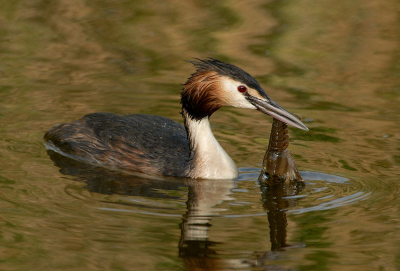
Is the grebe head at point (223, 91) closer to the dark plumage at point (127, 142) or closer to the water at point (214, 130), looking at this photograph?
the dark plumage at point (127, 142)

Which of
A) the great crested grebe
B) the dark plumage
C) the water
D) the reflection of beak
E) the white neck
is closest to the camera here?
the water

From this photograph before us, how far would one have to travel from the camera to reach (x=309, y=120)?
35.9ft

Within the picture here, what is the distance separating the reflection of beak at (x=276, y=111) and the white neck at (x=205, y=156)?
0.82 meters

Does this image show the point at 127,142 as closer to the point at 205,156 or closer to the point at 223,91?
the point at 205,156

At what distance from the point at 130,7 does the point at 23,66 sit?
4.86m

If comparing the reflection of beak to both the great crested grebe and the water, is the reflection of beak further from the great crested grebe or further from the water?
the water

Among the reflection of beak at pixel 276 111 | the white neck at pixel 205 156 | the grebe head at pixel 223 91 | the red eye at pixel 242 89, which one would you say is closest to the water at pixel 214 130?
the white neck at pixel 205 156

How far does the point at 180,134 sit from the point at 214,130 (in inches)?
39.1

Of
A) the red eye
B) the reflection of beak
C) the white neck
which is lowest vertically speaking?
the white neck

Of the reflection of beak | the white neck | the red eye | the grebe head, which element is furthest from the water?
the red eye

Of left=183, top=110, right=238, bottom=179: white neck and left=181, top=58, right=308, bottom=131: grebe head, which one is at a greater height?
left=181, top=58, right=308, bottom=131: grebe head

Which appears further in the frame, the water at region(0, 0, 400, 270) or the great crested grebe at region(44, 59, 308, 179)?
the great crested grebe at region(44, 59, 308, 179)

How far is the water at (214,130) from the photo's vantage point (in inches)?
266

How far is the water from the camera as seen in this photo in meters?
6.76
